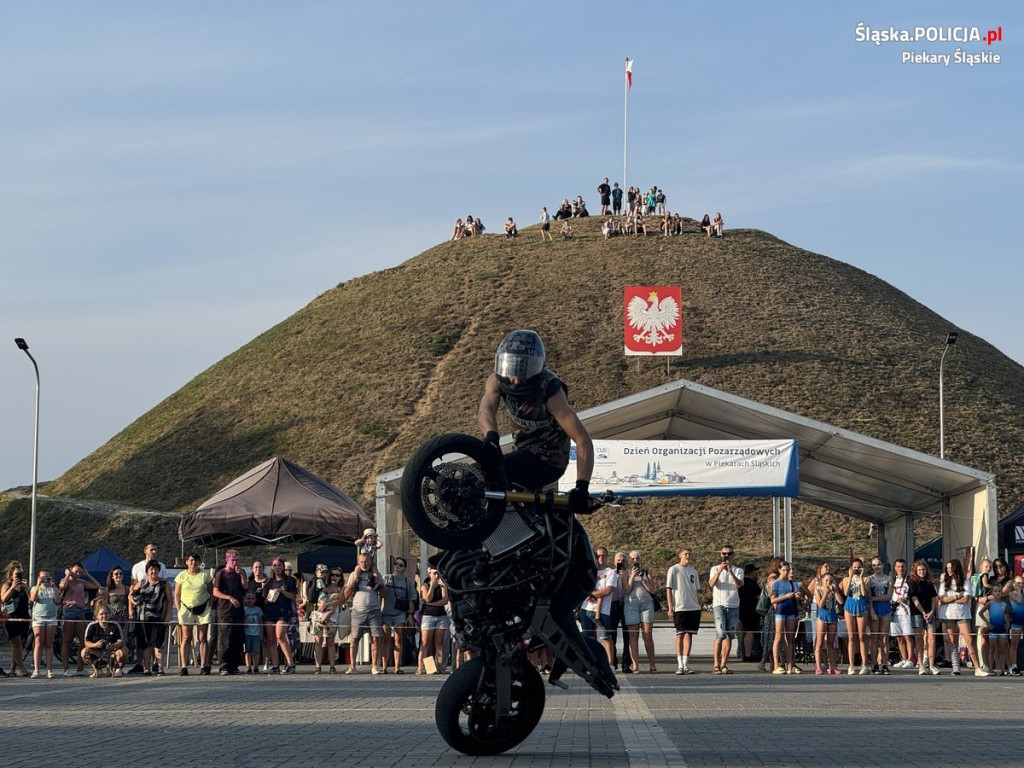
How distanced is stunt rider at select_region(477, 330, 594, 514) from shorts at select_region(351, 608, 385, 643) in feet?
47.5

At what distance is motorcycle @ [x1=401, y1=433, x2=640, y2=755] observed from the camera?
29.9ft

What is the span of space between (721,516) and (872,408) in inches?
584

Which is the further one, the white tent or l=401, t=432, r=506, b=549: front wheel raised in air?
the white tent

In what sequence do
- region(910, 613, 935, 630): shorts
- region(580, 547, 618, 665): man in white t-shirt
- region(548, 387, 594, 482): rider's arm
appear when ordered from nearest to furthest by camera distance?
region(548, 387, 594, 482): rider's arm → region(580, 547, 618, 665): man in white t-shirt → region(910, 613, 935, 630): shorts

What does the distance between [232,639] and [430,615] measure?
3238mm

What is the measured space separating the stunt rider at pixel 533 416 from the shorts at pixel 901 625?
16.0 m

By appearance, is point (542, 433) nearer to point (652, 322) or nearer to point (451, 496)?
point (451, 496)

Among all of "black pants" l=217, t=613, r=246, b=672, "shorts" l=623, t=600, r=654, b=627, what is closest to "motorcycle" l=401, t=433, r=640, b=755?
"shorts" l=623, t=600, r=654, b=627

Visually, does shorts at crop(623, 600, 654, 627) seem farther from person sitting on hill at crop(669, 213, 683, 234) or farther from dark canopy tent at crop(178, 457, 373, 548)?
person sitting on hill at crop(669, 213, 683, 234)

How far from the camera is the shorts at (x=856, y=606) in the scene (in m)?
23.6

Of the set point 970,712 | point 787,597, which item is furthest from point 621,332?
point 970,712

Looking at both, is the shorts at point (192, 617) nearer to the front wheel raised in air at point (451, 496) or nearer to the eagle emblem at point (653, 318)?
the front wheel raised in air at point (451, 496)

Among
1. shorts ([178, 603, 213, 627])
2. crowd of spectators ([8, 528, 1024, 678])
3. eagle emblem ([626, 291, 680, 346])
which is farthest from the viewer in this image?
eagle emblem ([626, 291, 680, 346])

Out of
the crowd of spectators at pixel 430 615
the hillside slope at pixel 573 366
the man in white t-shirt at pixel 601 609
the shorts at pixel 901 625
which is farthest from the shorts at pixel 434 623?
the hillside slope at pixel 573 366
